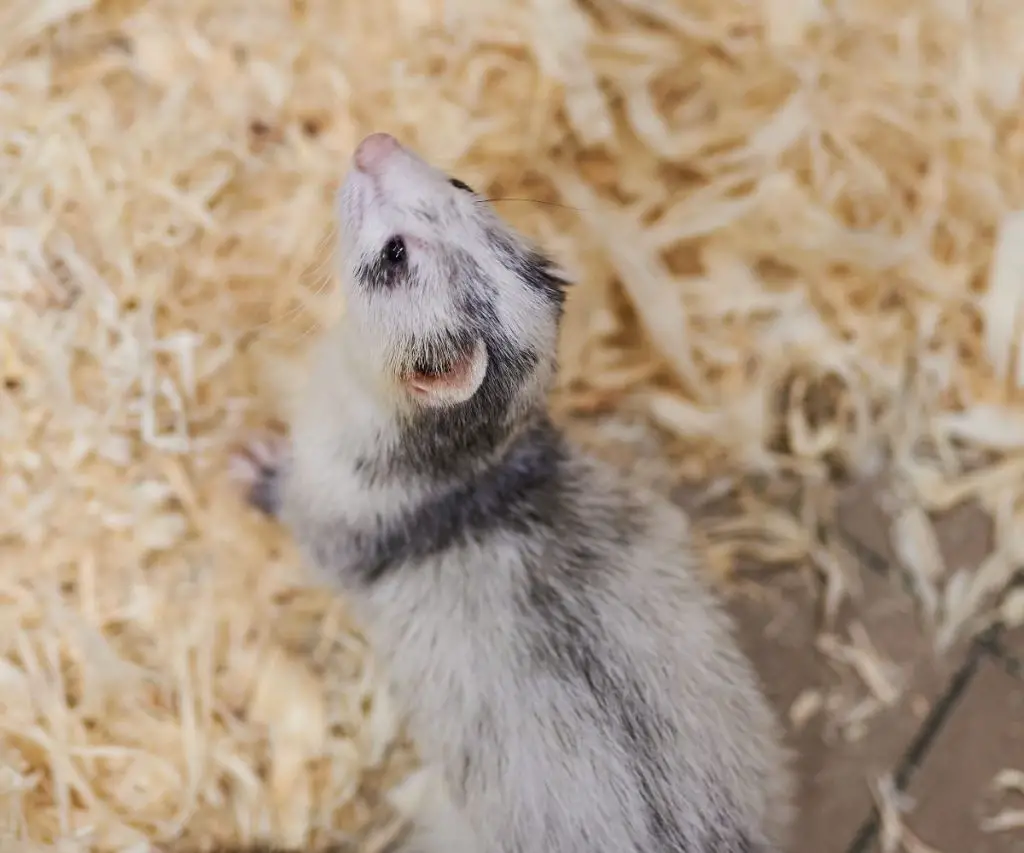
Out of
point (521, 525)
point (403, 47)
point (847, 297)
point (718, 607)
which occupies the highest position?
point (403, 47)

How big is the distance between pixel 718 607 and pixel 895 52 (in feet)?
4.86

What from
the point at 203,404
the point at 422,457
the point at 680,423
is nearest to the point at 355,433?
the point at 422,457

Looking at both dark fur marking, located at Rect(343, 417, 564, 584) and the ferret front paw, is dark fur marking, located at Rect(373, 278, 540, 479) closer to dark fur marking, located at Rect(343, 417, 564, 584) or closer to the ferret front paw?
dark fur marking, located at Rect(343, 417, 564, 584)

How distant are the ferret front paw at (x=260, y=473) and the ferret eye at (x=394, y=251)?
671 mm

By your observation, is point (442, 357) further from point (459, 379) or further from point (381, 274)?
point (381, 274)

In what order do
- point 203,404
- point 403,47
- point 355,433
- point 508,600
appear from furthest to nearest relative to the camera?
1. point 403,47
2. point 203,404
3. point 355,433
4. point 508,600

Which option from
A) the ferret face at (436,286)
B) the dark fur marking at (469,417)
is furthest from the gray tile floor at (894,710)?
the ferret face at (436,286)

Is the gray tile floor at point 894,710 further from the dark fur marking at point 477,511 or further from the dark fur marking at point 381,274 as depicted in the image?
the dark fur marking at point 381,274

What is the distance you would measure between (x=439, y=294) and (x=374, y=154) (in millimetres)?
281

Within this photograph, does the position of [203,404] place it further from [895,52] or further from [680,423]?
[895,52]

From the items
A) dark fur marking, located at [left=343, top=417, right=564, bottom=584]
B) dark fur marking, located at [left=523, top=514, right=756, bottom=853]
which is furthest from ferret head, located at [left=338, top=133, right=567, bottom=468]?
dark fur marking, located at [left=523, top=514, right=756, bottom=853]

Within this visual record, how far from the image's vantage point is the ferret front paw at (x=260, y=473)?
209 centimetres

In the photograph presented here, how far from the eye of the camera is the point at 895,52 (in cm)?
246

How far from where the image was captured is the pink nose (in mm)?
1638
